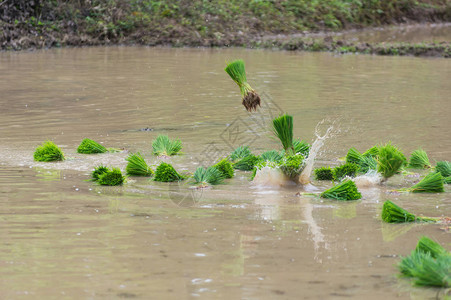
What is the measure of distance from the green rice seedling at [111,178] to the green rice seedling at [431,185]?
2.22 metres

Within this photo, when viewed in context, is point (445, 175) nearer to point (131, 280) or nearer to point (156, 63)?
point (131, 280)

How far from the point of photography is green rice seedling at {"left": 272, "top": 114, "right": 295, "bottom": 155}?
6160 mm

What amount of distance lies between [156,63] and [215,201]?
36.5 feet

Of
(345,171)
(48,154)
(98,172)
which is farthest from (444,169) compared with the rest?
(48,154)

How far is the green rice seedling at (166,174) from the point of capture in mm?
6207

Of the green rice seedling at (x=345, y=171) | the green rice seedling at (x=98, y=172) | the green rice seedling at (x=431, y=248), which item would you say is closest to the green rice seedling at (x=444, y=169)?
the green rice seedling at (x=345, y=171)

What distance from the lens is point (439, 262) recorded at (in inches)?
147

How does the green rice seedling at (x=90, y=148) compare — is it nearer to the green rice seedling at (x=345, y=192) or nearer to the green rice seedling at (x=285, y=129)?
the green rice seedling at (x=285, y=129)

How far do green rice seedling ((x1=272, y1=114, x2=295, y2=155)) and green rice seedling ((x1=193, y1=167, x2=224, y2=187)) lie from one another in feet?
1.91

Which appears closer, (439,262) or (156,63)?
(439,262)

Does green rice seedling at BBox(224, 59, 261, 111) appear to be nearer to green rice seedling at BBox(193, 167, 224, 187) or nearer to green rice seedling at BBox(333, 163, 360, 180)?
green rice seedling at BBox(193, 167, 224, 187)

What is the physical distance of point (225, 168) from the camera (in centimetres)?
638

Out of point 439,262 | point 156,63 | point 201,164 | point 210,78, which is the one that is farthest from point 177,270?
point 156,63

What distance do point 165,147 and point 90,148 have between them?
0.71 metres
